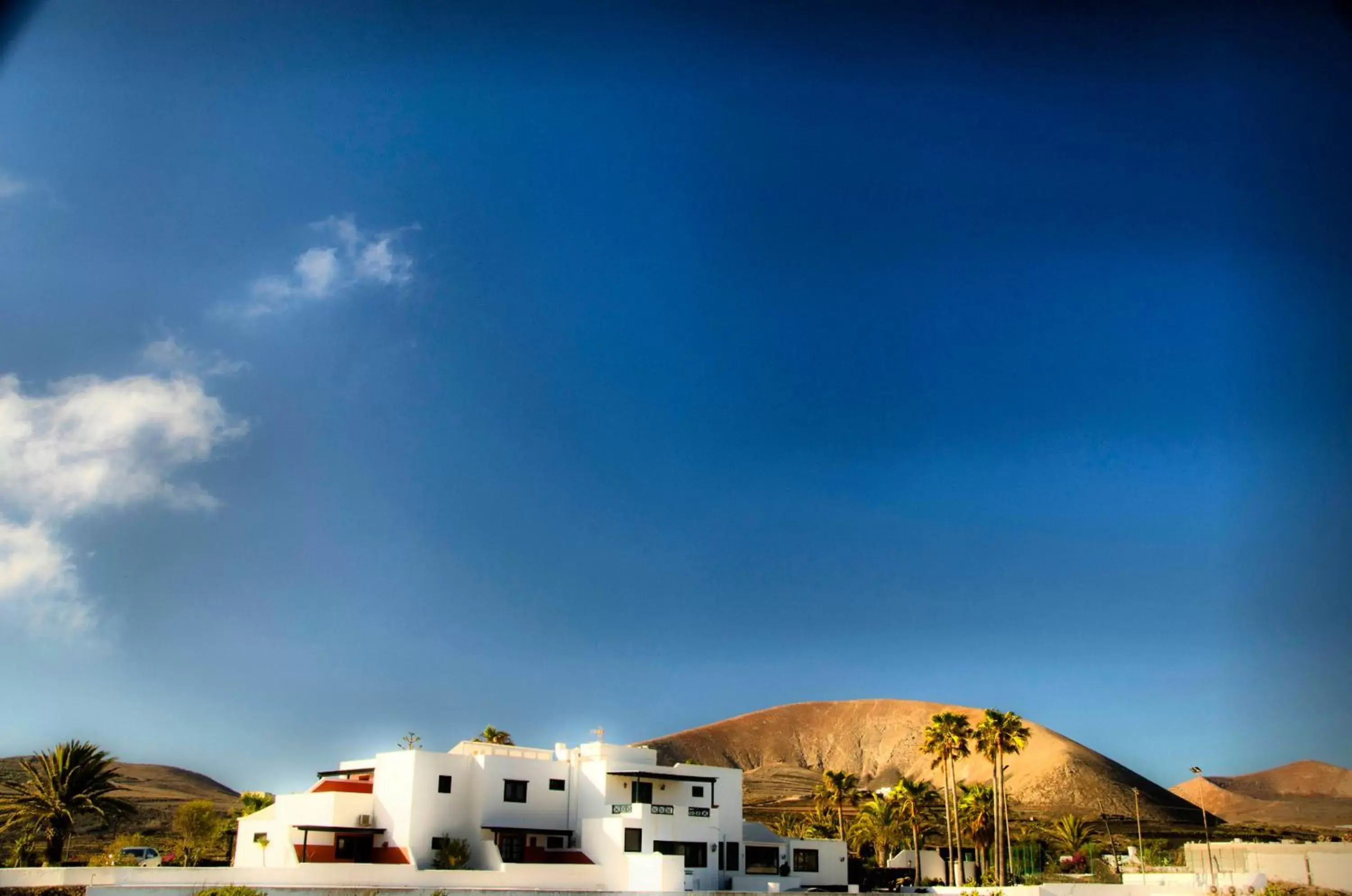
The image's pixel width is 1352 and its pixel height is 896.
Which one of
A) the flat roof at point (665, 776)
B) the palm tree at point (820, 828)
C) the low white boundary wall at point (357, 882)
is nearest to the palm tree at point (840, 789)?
the palm tree at point (820, 828)

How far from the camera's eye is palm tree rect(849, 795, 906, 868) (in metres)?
58.8

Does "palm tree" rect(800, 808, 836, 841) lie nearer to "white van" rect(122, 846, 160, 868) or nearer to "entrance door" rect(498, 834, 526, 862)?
"entrance door" rect(498, 834, 526, 862)

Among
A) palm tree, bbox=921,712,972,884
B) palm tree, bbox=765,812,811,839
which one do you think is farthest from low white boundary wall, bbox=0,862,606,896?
palm tree, bbox=765,812,811,839

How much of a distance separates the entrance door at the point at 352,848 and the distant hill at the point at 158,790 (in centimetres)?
2864

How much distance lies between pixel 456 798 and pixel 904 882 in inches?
951

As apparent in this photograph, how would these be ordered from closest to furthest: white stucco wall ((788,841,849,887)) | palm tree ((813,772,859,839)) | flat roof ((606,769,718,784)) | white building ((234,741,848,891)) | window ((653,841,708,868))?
1. white building ((234,741,848,891))
2. window ((653,841,708,868))
3. flat roof ((606,769,718,784))
4. white stucco wall ((788,841,849,887))
5. palm tree ((813,772,859,839))

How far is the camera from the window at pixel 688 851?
44294 millimetres

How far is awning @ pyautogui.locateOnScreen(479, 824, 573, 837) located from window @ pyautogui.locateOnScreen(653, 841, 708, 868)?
154 inches

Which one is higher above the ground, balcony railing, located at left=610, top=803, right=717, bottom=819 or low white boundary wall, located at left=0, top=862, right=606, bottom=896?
balcony railing, located at left=610, top=803, right=717, bottom=819

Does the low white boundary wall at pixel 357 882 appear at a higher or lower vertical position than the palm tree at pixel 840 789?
lower

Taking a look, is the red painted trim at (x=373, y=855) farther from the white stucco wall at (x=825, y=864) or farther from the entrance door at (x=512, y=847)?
the white stucco wall at (x=825, y=864)

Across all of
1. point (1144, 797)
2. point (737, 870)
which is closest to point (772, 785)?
point (1144, 797)

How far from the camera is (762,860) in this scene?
49.3 metres

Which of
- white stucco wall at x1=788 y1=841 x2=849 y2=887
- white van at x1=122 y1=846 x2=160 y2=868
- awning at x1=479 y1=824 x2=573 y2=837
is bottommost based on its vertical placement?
white stucco wall at x1=788 y1=841 x2=849 y2=887
